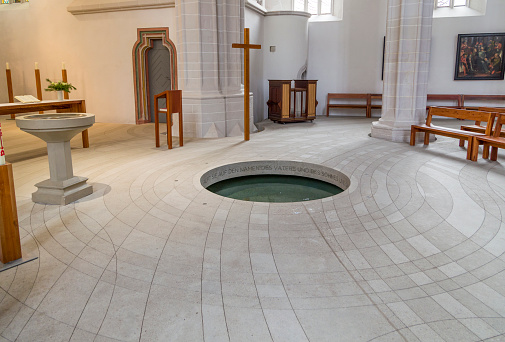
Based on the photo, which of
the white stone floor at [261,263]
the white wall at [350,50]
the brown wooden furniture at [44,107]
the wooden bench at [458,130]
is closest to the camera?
the white stone floor at [261,263]

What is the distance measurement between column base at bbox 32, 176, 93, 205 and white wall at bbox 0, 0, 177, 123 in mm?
7142

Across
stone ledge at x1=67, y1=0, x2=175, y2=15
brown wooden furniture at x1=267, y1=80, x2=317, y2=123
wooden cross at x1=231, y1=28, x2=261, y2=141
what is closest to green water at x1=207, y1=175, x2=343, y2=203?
wooden cross at x1=231, y1=28, x2=261, y2=141

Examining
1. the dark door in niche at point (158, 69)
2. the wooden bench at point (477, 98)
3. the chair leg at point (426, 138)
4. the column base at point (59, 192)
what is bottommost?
the column base at point (59, 192)

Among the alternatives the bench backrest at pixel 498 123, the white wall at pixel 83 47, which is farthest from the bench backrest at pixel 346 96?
the bench backrest at pixel 498 123

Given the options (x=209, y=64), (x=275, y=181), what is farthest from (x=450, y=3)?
(x=275, y=181)

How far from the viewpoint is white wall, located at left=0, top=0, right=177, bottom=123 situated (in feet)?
36.8

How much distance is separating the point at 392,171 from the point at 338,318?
392cm

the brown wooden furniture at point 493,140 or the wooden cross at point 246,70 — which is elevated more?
the wooden cross at point 246,70

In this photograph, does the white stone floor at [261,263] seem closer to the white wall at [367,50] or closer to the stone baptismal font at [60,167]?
the stone baptismal font at [60,167]

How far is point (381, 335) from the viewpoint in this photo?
7.68 ft

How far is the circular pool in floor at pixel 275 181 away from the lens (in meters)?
5.79

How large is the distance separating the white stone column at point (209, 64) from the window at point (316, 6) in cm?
529

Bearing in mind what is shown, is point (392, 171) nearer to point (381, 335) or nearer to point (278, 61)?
point (381, 335)

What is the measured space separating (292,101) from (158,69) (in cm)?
397
